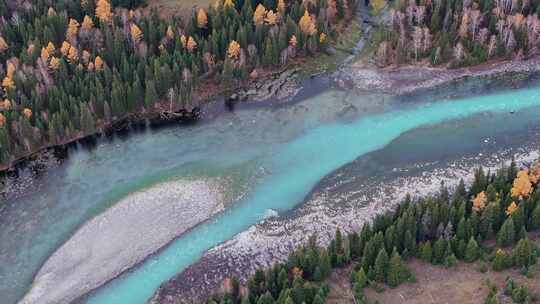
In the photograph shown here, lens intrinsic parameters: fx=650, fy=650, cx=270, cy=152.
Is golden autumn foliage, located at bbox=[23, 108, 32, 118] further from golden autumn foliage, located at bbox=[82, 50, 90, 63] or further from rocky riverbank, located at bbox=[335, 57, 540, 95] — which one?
rocky riverbank, located at bbox=[335, 57, 540, 95]

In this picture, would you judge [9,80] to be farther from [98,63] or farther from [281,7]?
[281,7]

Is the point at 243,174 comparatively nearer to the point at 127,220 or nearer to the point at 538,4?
the point at 127,220

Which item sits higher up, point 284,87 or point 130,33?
point 130,33

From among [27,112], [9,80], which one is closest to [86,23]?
[9,80]

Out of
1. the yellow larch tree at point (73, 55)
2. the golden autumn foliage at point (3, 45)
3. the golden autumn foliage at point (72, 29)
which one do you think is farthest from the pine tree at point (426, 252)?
the golden autumn foliage at point (3, 45)

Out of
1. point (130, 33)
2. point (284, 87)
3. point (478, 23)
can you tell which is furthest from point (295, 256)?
point (478, 23)

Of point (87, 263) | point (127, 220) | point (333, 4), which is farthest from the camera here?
point (333, 4)
